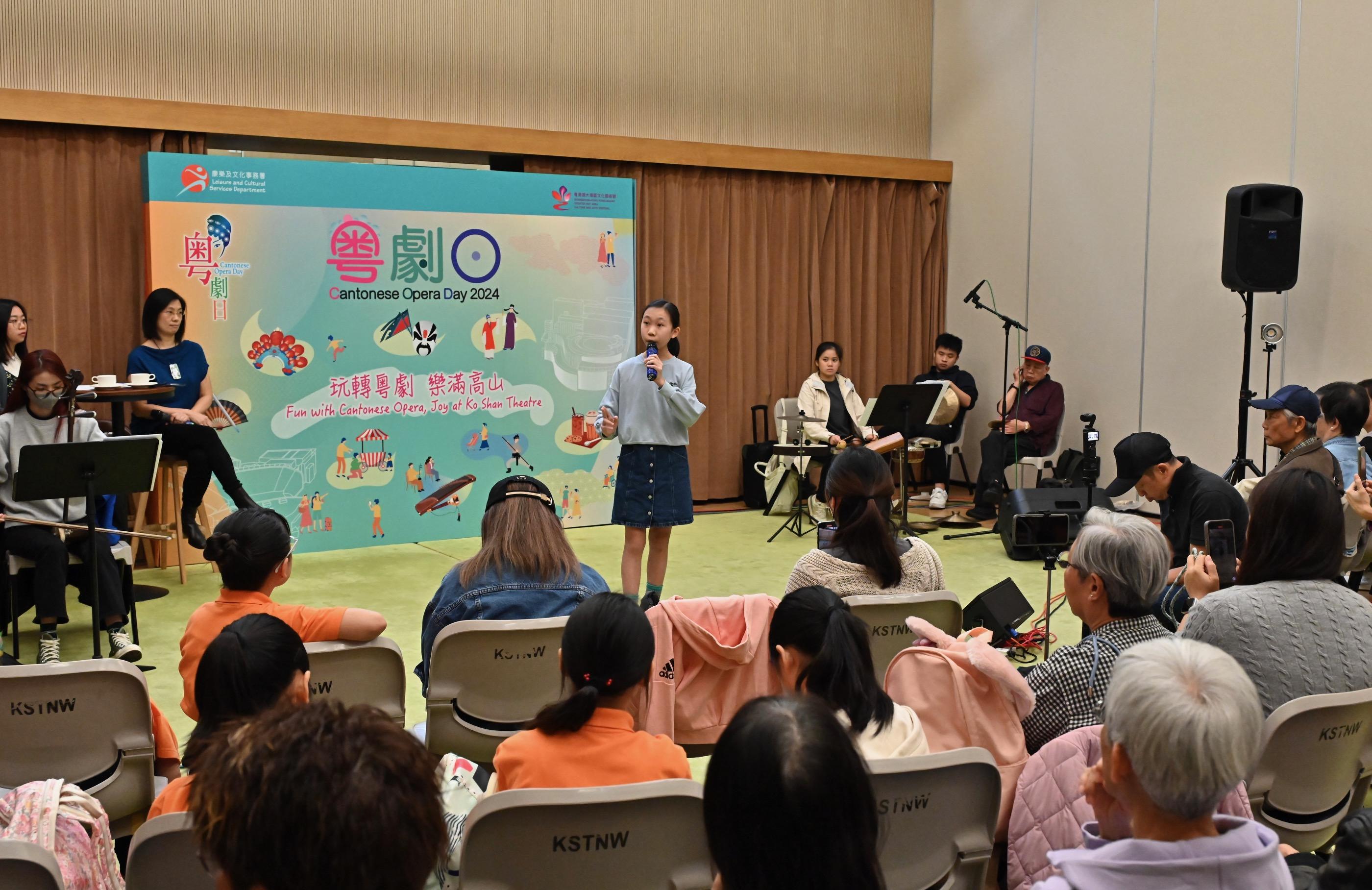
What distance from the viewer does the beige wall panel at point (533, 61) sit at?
22.8ft

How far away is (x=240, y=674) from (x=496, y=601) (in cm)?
112

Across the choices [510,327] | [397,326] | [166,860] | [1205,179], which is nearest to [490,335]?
[510,327]

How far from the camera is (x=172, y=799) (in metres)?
1.78

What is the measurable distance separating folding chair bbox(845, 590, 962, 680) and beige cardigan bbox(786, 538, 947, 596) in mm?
76

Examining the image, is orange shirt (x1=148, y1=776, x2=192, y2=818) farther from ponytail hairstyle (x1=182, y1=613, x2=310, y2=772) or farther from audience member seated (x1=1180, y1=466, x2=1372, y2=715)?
audience member seated (x1=1180, y1=466, x2=1372, y2=715)

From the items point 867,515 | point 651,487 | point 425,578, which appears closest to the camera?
point 867,515

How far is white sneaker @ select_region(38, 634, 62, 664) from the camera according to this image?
183 inches

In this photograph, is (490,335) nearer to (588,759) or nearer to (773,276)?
(773,276)

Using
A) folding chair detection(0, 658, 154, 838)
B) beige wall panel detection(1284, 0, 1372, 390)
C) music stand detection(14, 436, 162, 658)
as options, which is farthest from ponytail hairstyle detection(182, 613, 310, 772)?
beige wall panel detection(1284, 0, 1372, 390)

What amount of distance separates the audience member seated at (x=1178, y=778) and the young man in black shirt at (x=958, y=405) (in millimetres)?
7120

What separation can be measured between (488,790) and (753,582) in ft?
14.6

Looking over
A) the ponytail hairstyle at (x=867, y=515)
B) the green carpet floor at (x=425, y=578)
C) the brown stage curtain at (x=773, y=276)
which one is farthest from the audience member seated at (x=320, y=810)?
the brown stage curtain at (x=773, y=276)

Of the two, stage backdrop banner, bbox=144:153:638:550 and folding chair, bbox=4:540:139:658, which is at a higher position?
stage backdrop banner, bbox=144:153:638:550

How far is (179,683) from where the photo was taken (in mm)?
4512
